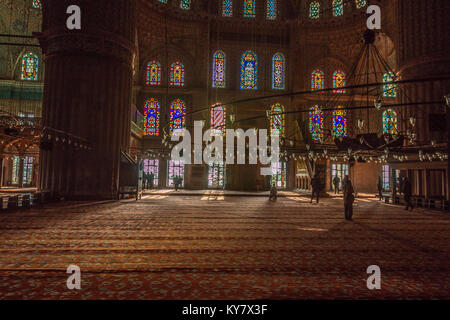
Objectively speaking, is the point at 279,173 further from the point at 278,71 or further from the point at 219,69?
the point at 219,69

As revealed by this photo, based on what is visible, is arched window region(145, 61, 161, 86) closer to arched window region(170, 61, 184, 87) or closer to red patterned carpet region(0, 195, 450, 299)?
arched window region(170, 61, 184, 87)

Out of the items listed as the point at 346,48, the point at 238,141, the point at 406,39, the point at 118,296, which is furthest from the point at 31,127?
the point at 346,48

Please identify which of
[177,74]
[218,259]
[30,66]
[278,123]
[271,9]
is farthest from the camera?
[271,9]

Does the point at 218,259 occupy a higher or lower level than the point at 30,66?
lower

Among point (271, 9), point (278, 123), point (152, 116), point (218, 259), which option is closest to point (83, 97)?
point (218, 259)

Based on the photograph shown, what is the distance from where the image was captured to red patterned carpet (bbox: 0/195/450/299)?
239 cm

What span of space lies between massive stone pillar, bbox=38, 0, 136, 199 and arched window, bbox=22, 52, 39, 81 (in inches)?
368

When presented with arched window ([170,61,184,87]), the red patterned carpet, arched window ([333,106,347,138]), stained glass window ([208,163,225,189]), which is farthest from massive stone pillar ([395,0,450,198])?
arched window ([170,61,184,87])

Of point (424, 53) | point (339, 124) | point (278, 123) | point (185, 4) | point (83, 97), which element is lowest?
point (83, 97)

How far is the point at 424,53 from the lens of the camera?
1185 centimetres

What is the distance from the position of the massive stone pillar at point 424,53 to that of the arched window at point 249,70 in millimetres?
9413

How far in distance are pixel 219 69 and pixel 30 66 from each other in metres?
11.6

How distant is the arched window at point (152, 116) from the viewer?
19.4 metres

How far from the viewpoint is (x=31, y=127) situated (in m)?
7.82
